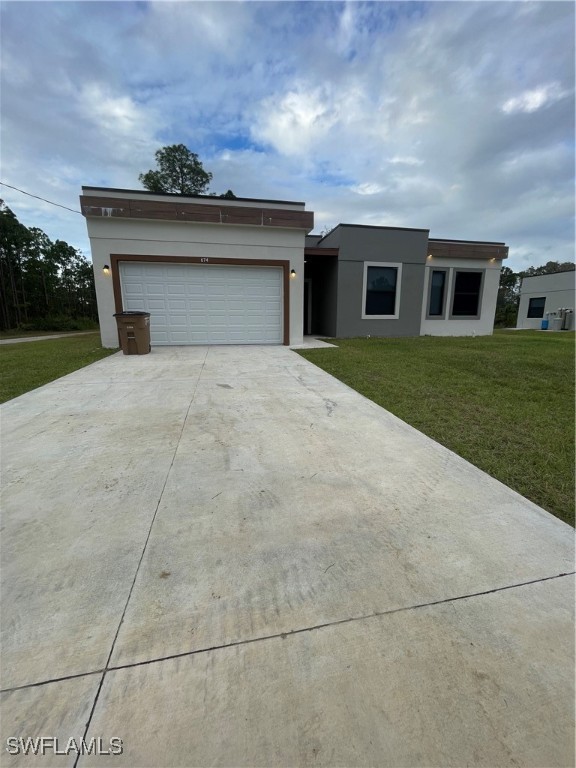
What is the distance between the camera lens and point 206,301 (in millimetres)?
9297

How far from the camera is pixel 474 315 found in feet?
45.0

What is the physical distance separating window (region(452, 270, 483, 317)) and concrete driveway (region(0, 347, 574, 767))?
1257 cm

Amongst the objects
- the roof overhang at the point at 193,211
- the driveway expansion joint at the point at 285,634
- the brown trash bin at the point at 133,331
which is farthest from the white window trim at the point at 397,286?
the driveway expansion joint at the point at 285,634

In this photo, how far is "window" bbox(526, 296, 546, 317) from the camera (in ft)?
73.5

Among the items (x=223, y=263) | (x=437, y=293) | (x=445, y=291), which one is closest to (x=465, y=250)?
(x=445, y=291)

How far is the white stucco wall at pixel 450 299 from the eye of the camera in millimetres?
12867

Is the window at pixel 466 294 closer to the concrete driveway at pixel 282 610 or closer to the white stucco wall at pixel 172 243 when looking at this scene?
the white stucco wall at pixel 172 243

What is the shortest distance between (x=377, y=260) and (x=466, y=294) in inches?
186

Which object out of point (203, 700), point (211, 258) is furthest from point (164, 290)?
point (203, 700)

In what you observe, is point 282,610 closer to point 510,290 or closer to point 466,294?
point 466,294

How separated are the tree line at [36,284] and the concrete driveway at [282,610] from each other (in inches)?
1248

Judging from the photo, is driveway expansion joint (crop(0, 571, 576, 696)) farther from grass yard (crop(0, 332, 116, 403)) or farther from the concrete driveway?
grass yard (crop(0, 332, 116, 403))
